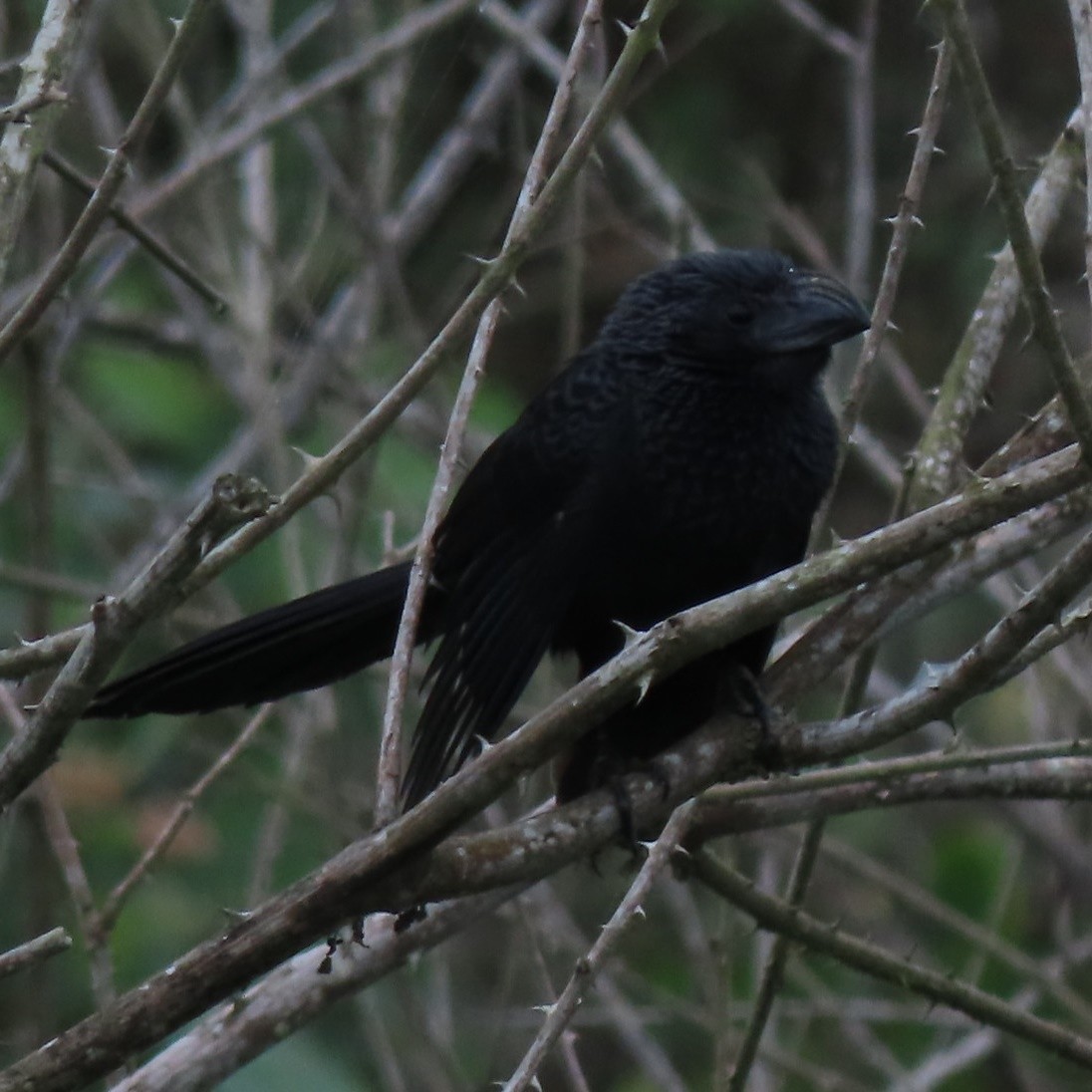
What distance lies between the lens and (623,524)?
9.69 feet

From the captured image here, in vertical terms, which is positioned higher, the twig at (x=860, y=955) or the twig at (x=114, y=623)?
the twig at (x=114, y=623)

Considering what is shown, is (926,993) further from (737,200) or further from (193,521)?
(737,200)

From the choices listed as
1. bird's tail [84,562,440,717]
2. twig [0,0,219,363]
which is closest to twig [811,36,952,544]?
bird's tail [84,562,440,717]

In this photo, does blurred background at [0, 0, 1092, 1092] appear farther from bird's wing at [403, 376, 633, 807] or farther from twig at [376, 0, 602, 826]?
twig at [376, 0, 602, 826]

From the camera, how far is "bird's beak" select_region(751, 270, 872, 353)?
3012 millimetres

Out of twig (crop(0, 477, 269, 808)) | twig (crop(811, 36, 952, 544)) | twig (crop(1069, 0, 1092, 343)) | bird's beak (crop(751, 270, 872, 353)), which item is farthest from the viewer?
bird's beak (crop(751, 270, 872, 353))

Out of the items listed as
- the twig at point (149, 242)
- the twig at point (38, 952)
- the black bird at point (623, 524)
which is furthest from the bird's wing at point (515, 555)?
the twig at point (38, 952)

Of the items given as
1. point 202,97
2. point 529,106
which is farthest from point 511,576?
point 202,97

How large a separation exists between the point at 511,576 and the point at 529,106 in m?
2.01

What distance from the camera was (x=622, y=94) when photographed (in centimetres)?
199

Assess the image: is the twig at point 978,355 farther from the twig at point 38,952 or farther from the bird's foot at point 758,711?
the twig at point 38,952

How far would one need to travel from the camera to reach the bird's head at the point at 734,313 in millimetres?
3055

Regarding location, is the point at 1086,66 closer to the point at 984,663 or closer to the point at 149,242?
the point at 984,663

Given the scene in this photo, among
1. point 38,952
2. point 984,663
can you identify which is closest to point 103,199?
point 38,952
